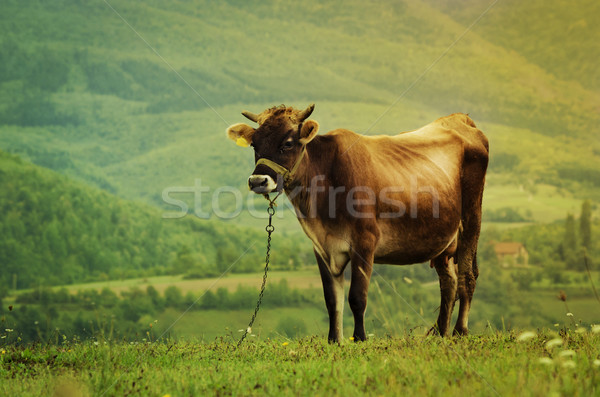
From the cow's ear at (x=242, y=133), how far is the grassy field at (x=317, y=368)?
9.55 ft

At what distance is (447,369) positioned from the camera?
6.01 m

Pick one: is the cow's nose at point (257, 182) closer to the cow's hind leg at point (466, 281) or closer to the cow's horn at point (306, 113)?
the cow's horn at point (306, 113)

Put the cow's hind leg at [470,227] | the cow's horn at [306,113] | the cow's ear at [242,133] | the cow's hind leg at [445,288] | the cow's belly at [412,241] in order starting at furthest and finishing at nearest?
1. the cow's hind leg at [470,227]
2. the cow's hind leg at [445,288]
3. the cow's ear at [242,133]
4. the cow's belly at [412,241]
5. the cow's horn at [306,113]

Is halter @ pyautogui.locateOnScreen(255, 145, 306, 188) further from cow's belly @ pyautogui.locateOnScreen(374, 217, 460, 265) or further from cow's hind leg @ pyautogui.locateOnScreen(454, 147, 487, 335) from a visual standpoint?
cow's hind leg @ pyautogui.locateOnScreen(454, 147, 487, 335)

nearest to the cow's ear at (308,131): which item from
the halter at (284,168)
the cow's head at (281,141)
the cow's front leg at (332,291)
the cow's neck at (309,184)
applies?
the cow's head at (281,141)

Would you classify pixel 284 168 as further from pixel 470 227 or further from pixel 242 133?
pixel 470 227

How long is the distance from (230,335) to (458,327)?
3600 millimetres

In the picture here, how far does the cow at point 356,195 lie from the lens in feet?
27.3

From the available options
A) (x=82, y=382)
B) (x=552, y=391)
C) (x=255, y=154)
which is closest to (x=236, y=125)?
(x=255, y=154)

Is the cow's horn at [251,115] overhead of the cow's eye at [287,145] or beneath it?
overhead

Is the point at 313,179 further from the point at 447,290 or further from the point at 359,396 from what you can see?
the point at 359,396

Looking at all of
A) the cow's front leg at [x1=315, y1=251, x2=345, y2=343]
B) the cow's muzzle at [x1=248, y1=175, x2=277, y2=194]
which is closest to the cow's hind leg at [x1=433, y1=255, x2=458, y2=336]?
the cow's front leg at [x1=315, y1=251, x2=345, y2=343]

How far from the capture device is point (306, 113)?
28.3ft

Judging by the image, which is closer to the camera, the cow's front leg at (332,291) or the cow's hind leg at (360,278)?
the cow's hind leg at (360,278)
